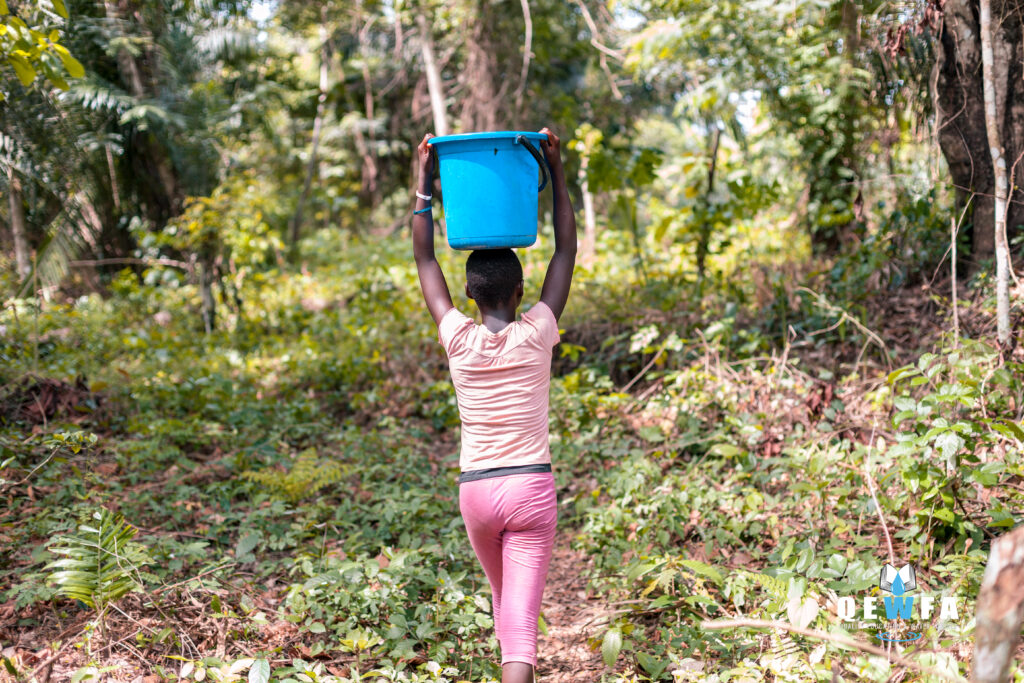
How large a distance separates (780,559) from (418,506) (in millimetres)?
1847

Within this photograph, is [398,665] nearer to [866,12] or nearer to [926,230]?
[926,230]

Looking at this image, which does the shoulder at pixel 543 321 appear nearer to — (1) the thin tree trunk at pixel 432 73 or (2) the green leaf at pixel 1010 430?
(2) the green leaf at pixel 1010 430

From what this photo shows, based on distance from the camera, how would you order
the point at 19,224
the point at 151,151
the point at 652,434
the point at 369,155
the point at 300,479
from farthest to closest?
the point at 369,155 → the point at 151,151 → the point at 19,224 → the point at 652,434 → the point at 300,479

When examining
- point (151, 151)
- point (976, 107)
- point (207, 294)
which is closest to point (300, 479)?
point (976, 107)

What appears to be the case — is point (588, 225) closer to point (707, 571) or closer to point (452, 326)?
point (707, 571)

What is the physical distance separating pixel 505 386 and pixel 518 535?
0.45m

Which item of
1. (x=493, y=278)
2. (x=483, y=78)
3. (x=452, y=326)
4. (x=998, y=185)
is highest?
(x=483, y=78)

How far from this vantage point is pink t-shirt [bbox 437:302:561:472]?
7.36ft

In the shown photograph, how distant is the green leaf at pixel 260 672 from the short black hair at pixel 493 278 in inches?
53.8

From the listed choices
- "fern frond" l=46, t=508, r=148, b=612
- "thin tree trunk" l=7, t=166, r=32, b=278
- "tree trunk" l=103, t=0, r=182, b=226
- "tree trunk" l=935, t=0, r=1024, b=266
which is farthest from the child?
"tree trunk" l=103, t=0, r=182, b=226

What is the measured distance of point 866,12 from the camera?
563 cm

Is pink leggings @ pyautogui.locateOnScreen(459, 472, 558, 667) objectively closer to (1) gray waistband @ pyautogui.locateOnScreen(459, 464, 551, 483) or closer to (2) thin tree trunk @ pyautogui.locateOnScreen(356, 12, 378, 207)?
(1) gray waistband @ pyautogui.locateOnScreen(459, 464, 551, 483)

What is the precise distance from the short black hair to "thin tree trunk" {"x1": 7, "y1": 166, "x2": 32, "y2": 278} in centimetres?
578

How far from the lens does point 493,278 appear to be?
229 centimetres
